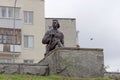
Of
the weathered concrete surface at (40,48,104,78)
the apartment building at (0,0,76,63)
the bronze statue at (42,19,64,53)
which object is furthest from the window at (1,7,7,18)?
the weathered concrete surface at (40,48,104,78)

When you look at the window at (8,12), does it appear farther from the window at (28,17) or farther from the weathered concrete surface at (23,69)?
the weathered concrete surface at (23,69)

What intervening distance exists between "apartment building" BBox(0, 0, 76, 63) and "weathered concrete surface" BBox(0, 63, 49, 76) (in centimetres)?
3579

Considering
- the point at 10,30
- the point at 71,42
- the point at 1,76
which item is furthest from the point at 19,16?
the point at 1,76

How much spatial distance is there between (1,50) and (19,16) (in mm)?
4497

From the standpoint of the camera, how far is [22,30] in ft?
192

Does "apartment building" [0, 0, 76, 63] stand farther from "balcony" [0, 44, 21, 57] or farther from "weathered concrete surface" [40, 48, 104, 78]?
"weathered concrete surface" [40, 48, 104, 78]

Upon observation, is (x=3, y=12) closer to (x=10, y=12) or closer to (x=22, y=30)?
(x=10, y=12)

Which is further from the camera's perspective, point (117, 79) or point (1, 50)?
point (1, 50)

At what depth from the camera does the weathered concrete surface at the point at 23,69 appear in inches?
738

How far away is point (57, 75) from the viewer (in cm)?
1755

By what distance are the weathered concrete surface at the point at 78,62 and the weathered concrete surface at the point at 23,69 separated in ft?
2.32

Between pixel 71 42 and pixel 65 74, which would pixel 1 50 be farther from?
pixel 65 74

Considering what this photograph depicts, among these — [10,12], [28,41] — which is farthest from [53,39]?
[28,41]

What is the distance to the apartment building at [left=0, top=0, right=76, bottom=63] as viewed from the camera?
185 feet
